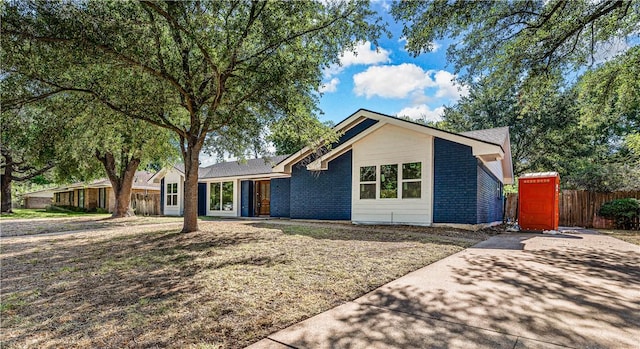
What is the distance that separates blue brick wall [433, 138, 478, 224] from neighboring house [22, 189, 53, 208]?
166 feet

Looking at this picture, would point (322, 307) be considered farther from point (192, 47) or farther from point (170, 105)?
point (170, 105)

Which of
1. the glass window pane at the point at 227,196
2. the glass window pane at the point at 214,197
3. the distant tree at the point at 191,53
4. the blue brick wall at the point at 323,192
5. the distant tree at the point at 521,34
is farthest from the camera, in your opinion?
the glass window pane at the point at 214,197

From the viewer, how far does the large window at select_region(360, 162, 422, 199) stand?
11.9 m

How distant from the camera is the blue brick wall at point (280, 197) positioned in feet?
55.9

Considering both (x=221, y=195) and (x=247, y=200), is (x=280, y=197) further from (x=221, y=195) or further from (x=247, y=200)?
(x=221, y=195)

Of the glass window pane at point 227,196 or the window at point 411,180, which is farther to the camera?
the glass window pane at point 227,196

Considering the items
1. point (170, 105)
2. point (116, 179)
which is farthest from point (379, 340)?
point (116, 179)

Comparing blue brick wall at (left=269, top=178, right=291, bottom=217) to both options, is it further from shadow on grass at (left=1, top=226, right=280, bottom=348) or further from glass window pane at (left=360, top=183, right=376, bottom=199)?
shadow on grass at (left=1, top=226, right=280, bottom=348)

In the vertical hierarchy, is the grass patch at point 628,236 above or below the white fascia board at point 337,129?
below

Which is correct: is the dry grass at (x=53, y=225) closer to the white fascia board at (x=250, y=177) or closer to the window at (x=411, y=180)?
the white fascia board at (x=250, y=177)

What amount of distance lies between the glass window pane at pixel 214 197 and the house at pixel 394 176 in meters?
4.62

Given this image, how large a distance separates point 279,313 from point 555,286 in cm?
364

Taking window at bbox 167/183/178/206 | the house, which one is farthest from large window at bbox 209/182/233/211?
the house

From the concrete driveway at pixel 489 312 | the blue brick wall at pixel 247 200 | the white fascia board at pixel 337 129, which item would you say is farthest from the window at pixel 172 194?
the concrete driveway at pixel 489 312
